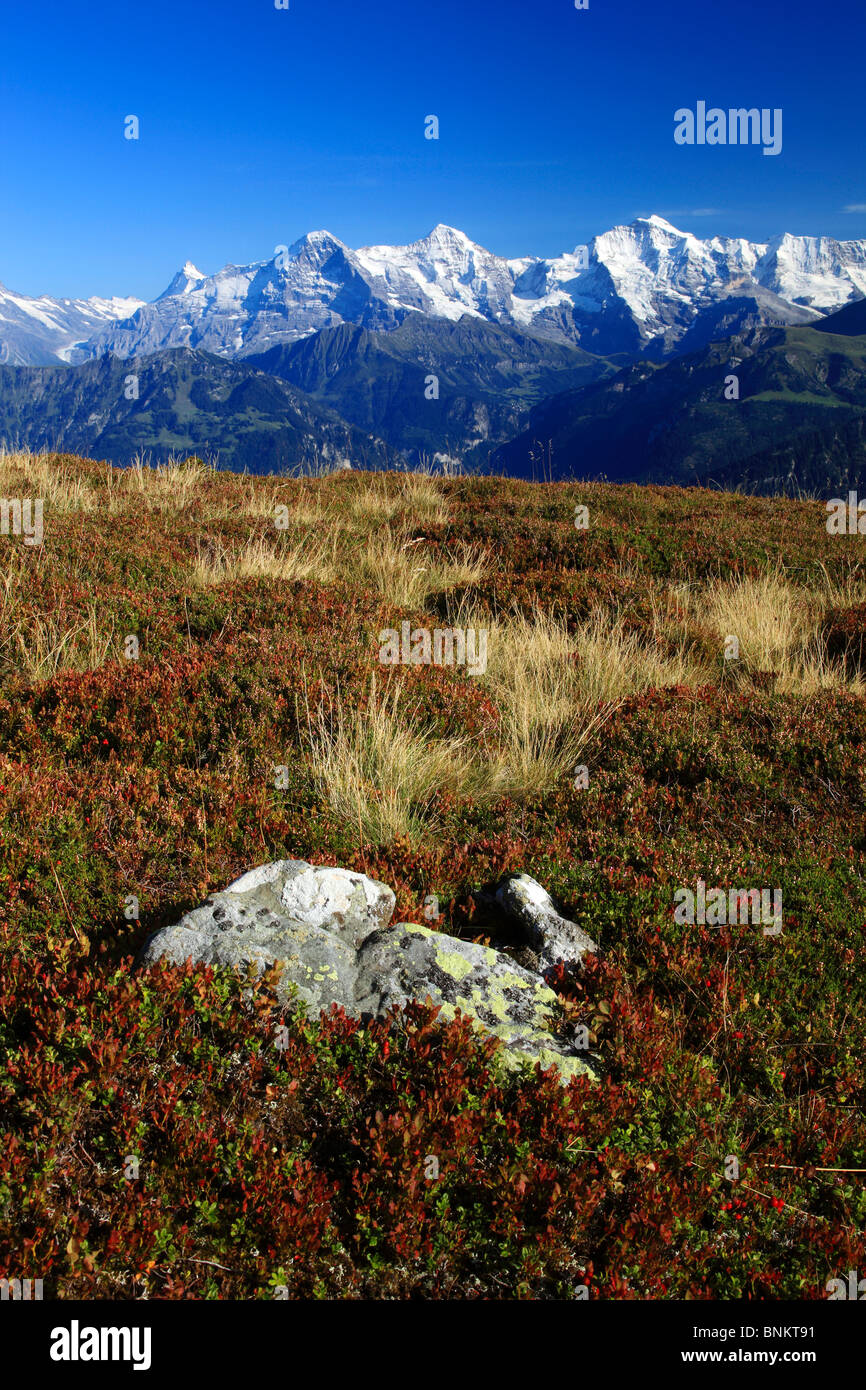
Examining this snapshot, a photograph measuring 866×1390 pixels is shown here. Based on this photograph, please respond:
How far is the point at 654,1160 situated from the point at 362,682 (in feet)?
15.8

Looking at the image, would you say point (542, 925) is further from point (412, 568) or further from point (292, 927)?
point (412, 568)

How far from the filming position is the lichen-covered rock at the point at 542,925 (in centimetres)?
418

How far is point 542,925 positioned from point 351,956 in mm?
1181

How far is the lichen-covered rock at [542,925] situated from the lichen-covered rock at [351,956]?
0.24m

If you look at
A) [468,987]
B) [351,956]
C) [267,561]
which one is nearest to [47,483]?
[267,561]

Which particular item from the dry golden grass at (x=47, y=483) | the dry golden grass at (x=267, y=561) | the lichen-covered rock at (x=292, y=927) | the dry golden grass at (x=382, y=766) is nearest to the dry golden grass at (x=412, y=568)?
the dry golden grass at (x=267, y=561)

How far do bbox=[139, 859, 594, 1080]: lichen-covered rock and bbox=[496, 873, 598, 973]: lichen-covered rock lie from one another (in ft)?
0.78

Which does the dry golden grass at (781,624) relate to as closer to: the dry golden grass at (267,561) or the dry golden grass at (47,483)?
the dry golden grass at (267,561)

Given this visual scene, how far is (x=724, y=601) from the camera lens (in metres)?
10.7

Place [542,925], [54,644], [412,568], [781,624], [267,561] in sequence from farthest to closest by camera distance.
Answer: [412,568]
[267,561]
[781,624]
[54,644]
[542,925]

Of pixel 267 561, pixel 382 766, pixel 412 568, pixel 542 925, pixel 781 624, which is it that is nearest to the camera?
pixel 542 925

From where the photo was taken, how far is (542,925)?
4.27 meters

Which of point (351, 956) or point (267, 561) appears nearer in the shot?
point (351, 956)
